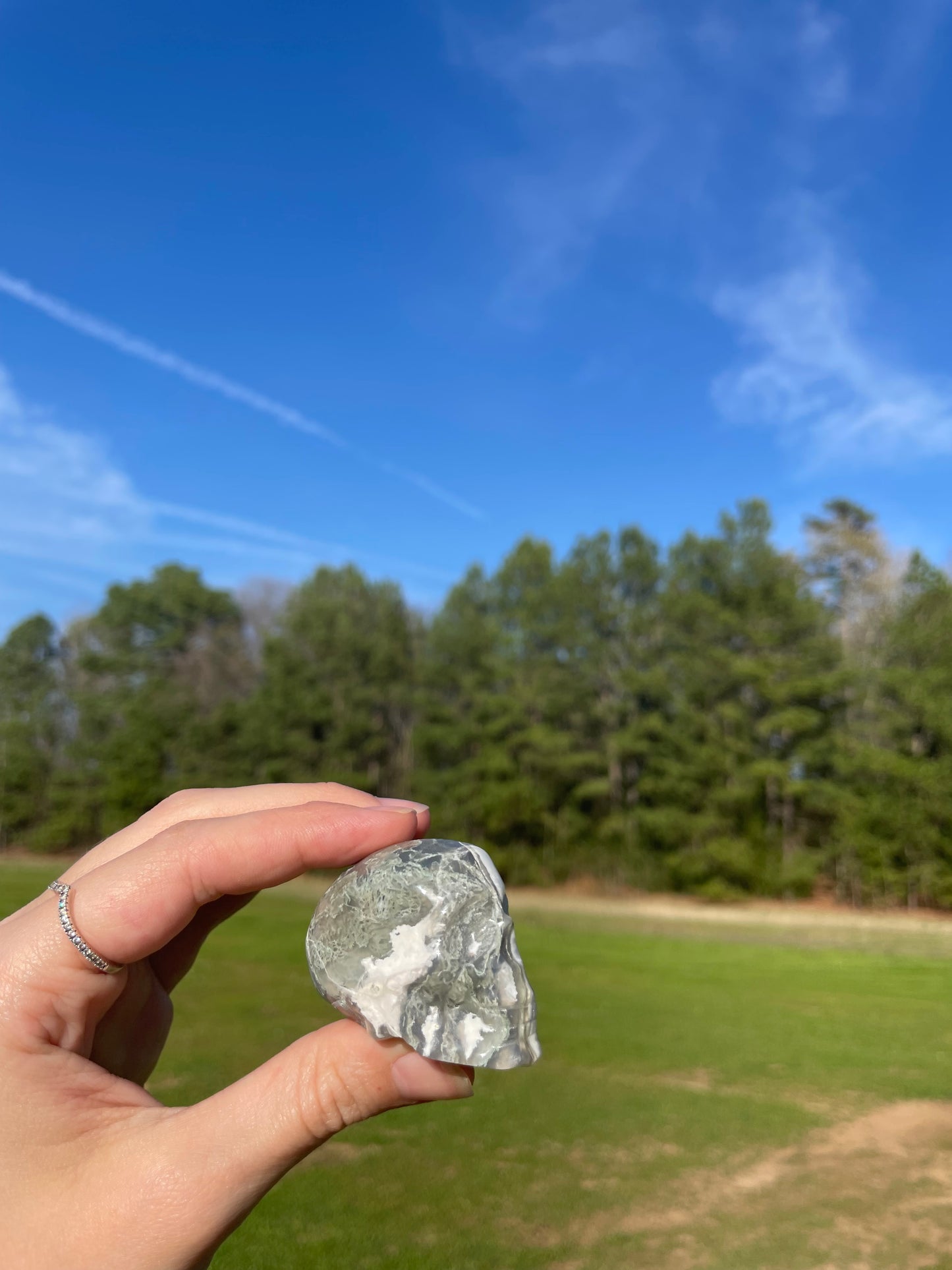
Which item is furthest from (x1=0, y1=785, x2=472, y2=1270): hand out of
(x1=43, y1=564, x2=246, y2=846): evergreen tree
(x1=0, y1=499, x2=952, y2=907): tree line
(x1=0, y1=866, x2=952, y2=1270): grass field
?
(x1=43, y1=564, x2=246, y2=846): evergreen tree

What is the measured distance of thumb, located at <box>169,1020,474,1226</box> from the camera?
1348mm

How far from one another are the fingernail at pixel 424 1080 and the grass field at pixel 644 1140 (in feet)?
10.2

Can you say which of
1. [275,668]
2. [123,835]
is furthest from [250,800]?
[275,668]

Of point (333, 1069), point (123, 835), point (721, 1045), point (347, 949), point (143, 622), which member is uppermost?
point (143, 622)

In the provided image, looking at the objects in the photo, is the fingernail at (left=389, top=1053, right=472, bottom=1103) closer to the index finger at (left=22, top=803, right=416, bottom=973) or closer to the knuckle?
the knuckle

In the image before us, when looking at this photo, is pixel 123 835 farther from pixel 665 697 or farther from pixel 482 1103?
pixel 665 697

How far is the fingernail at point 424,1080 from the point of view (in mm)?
1494

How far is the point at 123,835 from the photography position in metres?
1.71

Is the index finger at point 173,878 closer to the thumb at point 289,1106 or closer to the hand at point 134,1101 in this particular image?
the hand at point 134,1101

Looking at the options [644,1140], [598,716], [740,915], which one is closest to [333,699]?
[598,716]

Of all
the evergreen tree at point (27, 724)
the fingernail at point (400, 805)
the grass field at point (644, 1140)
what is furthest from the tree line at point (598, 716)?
the fingernail at point (400, 805)

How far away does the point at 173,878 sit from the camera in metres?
1.37

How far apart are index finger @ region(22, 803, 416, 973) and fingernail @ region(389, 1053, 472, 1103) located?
0.37m

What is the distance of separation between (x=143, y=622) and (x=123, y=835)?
35.0 meters
